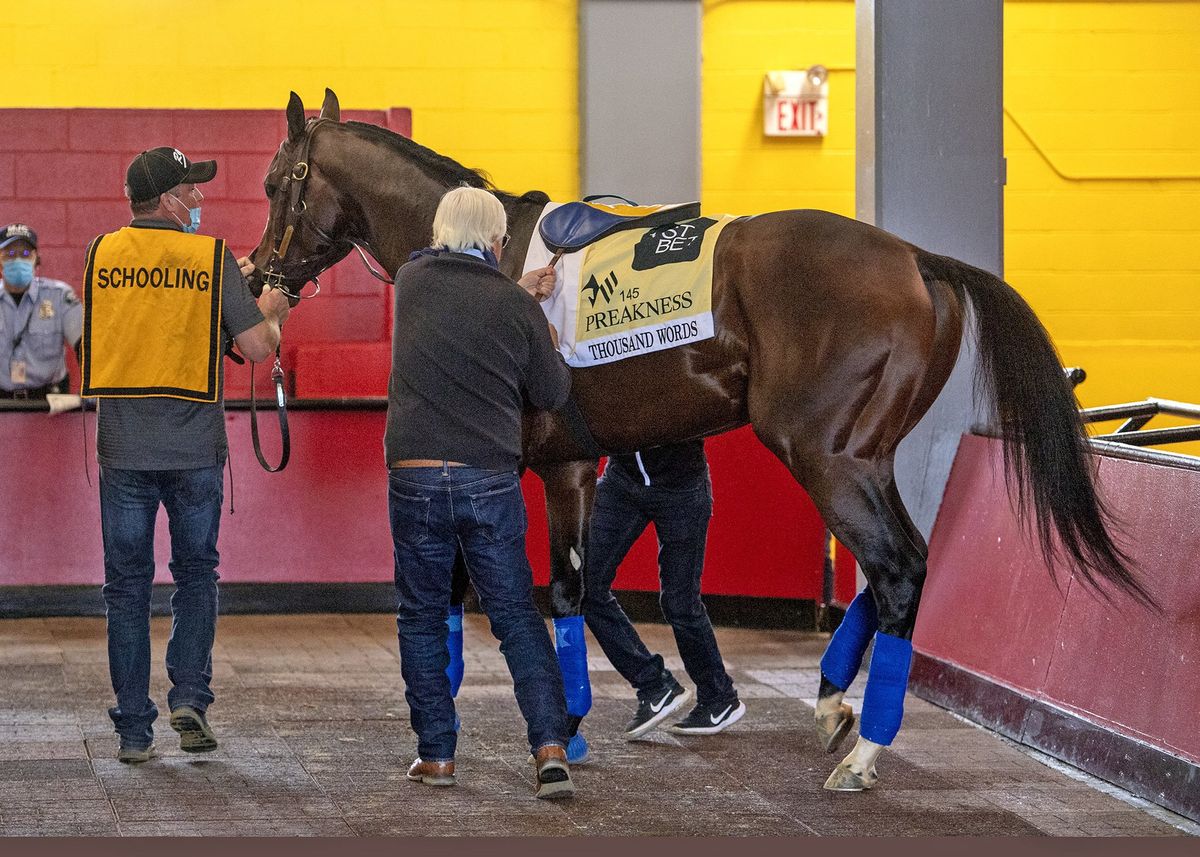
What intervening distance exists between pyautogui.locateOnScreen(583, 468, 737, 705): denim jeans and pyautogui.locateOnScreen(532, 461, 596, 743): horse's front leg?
300 mm

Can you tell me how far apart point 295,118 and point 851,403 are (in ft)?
6.64

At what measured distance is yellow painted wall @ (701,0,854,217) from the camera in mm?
10125

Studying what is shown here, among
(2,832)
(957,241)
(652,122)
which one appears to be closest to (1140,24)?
(652,122)

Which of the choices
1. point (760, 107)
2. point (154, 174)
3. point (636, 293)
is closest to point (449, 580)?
point (636, 293)

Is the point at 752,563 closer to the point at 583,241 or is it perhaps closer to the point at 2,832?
the point at 583,241

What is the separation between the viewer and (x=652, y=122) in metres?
9.66

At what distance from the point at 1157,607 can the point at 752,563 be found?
10.0 ft

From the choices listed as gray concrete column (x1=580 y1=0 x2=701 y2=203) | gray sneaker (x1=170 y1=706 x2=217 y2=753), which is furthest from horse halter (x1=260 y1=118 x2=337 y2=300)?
gray concrete column (x1=580 y1=0 x2=701 y2=203)

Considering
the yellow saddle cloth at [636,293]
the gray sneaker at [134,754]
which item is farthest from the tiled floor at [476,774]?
the yellow saddle cloth at [636,293]

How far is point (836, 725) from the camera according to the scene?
450 cm

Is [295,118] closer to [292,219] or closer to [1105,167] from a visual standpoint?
[292,219]

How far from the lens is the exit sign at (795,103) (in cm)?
1010

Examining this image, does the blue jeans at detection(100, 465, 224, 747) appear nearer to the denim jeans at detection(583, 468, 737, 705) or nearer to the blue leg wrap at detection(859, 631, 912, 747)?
the denim jeans at detection(583, 468, 737, 705)

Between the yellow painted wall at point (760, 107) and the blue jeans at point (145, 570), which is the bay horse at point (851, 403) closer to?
the blue jeans at point (145, 570)
